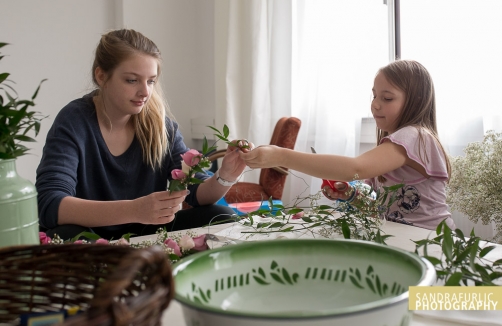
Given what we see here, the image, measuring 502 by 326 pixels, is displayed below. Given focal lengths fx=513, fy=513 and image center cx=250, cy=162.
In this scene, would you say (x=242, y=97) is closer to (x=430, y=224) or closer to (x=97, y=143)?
(x=97, y=143)

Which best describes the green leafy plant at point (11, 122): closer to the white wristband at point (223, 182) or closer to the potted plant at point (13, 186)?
the potted plant at point (13, 186)

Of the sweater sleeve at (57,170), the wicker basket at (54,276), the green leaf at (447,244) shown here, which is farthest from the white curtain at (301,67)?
the wicker basket at (54,276)

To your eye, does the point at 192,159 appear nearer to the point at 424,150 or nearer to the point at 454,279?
the point at 454,279

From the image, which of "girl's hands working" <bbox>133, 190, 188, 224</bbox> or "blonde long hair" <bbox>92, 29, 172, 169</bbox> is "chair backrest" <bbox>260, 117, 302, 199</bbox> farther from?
"girl's hands working" <bbox>133, 190, 188, 224</bbox>

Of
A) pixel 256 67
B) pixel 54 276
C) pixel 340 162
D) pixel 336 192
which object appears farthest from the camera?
pixel 256 67

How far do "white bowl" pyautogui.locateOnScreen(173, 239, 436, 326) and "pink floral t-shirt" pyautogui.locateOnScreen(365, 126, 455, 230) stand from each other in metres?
1.02

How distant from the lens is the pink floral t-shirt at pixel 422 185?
161cm

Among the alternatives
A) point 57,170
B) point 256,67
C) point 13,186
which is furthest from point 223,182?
point 256,67

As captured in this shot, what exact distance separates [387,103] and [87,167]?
1.05m

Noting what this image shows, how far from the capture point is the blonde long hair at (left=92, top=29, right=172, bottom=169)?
5.69ft

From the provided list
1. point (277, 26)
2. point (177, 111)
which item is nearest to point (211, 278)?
point (277, 26)

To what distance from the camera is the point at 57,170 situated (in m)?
1.51

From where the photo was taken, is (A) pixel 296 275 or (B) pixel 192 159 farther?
(B) pixel 192 159

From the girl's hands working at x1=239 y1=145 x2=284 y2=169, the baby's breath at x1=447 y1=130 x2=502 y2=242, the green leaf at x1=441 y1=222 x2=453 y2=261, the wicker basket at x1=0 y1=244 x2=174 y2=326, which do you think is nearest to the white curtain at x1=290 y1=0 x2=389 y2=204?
the baby's breath at x1=447 y1=130 x2=502 y2=242
